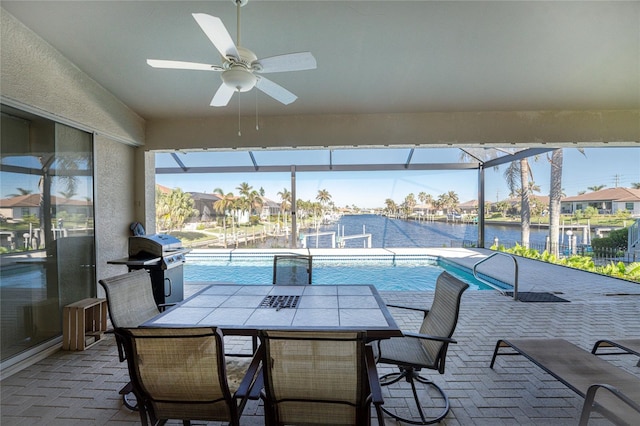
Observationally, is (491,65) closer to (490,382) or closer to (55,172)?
(490,382)

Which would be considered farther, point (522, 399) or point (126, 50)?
point (126, 50)

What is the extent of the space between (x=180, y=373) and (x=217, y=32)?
2.06m

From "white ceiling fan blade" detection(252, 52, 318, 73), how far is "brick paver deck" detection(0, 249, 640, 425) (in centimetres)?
261

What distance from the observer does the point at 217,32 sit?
195 centimetres

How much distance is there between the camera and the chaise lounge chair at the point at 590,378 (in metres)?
1.57

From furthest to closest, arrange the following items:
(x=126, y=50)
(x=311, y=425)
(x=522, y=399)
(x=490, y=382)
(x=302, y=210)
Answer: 1. (x=302, y=210)
2. (x=126, y=50)
3. (x=490, y=382)
4. (x=522, y=399)
5. (x=311, y=425)

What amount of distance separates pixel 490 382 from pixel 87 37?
5145 millimetres

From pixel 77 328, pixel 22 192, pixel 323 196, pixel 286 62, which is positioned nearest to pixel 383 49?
pixel 286 62

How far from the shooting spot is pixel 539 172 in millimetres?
8867

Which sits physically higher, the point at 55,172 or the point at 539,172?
the point at 539,172

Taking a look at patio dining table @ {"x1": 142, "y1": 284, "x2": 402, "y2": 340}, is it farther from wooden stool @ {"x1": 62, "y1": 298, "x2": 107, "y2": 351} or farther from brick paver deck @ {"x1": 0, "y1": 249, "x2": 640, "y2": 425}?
wooden stool @ {"x1": 62, "y1": 298, "x2": 107, "y2": 351}

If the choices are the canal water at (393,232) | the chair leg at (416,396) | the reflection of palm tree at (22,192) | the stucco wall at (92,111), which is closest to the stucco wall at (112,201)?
the stucco wall at (92,111)

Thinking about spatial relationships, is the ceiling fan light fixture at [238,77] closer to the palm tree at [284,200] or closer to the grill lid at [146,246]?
the grill lid at [146,246]

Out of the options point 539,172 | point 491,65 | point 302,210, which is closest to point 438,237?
point 539,172
